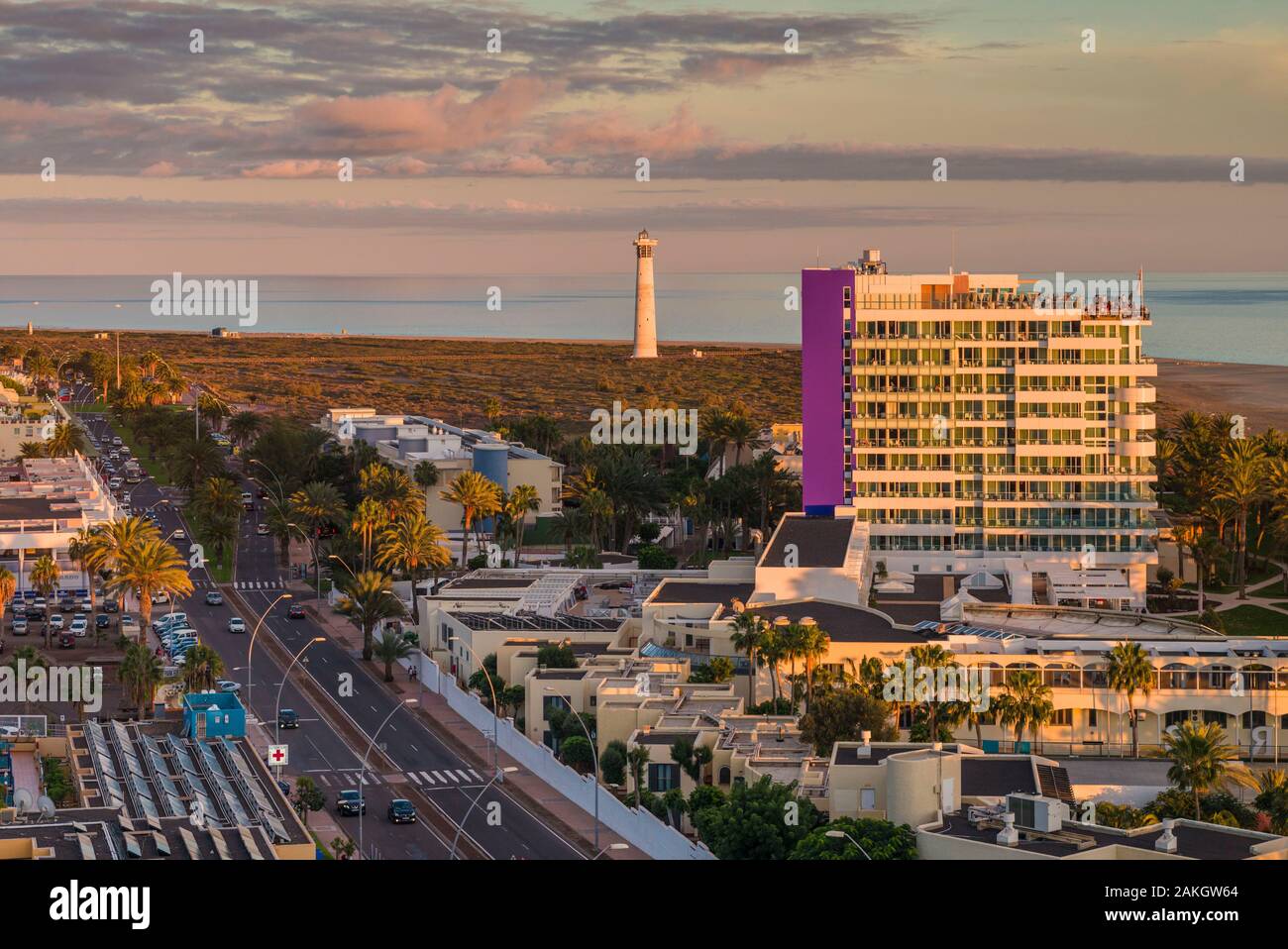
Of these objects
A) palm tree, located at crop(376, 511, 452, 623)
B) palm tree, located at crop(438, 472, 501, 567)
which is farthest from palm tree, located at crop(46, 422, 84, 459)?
palm tree, located at crop(376, 511, 452, 623)

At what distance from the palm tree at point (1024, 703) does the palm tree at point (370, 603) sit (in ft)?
128

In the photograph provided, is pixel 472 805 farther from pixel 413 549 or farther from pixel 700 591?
pixel 413 549

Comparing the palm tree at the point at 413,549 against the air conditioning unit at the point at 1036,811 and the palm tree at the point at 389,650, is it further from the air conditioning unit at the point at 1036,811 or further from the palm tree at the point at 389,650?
the air conditioning unit at the point at 1036,811

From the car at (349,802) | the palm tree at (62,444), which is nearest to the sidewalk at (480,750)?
the car at (349,802)

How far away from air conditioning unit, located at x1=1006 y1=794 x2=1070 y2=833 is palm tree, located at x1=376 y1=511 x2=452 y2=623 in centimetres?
5946

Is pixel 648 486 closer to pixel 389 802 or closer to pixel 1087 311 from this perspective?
pixel 1087 311

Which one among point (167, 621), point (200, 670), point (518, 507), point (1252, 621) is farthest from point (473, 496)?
point (1252, 621)

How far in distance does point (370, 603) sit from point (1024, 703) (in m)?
41.4

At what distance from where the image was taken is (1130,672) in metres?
77.7

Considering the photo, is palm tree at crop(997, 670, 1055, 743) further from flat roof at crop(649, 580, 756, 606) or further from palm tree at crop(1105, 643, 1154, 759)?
flat roof at crop(649, 580, 756, 606)

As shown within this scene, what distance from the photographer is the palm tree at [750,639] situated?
84.9 meters
